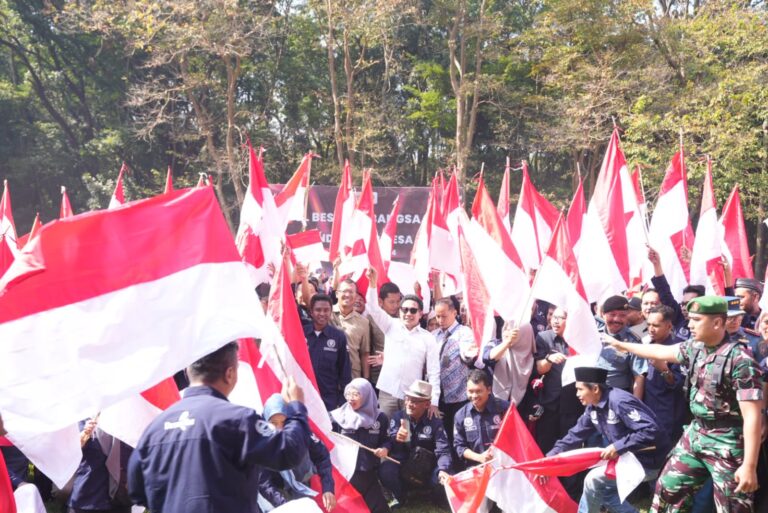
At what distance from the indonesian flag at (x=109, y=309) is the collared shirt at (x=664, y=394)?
384cm

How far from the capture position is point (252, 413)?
305cm

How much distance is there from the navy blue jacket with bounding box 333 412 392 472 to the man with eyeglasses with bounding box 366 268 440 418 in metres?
0.27

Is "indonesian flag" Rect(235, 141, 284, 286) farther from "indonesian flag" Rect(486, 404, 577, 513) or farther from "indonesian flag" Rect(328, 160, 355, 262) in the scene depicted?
"indonesian flag" Rect(486, 404, 577, 513)

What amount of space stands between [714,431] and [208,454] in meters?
2.84

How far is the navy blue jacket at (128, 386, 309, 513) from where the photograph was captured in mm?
2994

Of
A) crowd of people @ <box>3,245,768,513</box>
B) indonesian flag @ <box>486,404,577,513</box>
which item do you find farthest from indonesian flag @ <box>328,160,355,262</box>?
indonesian flag @ <box>486,404,577,513</box>

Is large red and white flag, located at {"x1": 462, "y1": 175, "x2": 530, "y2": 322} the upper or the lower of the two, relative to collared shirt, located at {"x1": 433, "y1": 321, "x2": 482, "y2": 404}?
upper

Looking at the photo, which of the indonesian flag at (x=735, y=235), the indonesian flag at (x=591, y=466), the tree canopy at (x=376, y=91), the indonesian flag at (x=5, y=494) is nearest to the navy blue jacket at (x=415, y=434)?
the indonesian flag at (x=591, y=466)

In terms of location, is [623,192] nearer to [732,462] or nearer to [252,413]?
[732,462]

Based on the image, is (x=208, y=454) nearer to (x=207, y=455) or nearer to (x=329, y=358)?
(x=207, y=455)

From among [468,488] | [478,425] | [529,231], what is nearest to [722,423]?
[468,488]

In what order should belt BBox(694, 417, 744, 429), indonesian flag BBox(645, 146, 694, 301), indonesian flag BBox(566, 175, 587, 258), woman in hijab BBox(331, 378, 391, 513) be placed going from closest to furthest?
belt BBox(694, 417, 744, 429) → woman in hijab BBox(331, 378, 391, 513) → indonesian flag BBox(645, 146, 694, 301) → indonesian flag BBox(566, 175, 587, 258)

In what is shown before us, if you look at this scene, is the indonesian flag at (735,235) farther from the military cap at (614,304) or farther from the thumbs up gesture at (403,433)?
the thumbs up gesture at (403,433)

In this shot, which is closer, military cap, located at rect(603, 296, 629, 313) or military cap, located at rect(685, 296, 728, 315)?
military cap, located at rect(685, 296, 728, 315)
